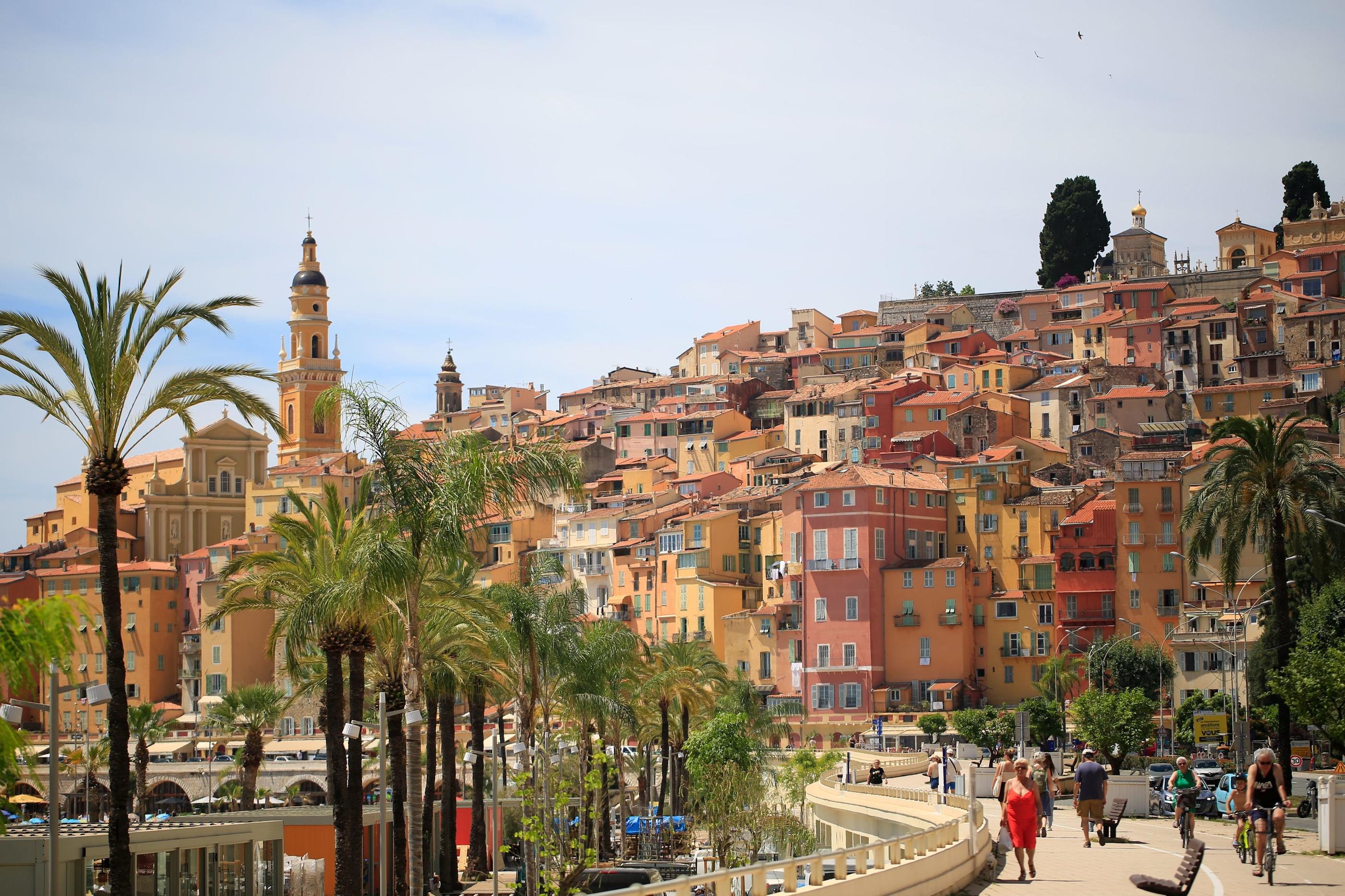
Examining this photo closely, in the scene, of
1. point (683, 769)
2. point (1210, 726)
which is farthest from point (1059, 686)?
point (683, 769)

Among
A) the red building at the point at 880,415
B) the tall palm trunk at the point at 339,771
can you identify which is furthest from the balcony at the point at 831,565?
the tall palm trunk at the point at 339,771

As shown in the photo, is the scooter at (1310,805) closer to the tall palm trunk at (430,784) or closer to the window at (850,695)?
the tall palm trunk at (430,784)

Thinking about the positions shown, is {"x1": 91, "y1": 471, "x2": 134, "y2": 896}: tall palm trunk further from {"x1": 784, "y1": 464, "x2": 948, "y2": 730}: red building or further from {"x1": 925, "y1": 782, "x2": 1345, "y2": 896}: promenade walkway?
{"x1": 784, "y1": 464, "x2": 948, "y2": 730}: red building

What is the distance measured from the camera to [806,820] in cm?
6106

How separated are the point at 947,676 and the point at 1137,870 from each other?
70228mm

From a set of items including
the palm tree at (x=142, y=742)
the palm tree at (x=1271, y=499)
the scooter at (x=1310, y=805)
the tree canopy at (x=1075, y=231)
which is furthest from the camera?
the tree canopy at (x=1075, y=231)

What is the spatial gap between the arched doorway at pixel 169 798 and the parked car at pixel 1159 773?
179 ft

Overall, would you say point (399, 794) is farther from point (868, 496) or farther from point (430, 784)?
point (868, 496)

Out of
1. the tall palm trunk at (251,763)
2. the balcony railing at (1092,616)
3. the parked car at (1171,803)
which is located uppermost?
the balcony railing at (1092,616)

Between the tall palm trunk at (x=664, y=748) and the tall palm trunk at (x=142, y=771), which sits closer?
the tall palm trunk at (x=664, y=748)

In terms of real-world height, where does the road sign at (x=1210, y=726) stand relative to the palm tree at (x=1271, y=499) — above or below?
below

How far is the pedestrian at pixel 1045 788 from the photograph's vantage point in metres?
34.1

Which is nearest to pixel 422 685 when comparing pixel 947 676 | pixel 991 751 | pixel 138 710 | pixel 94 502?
pixel 991 751

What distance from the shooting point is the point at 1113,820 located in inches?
1196
